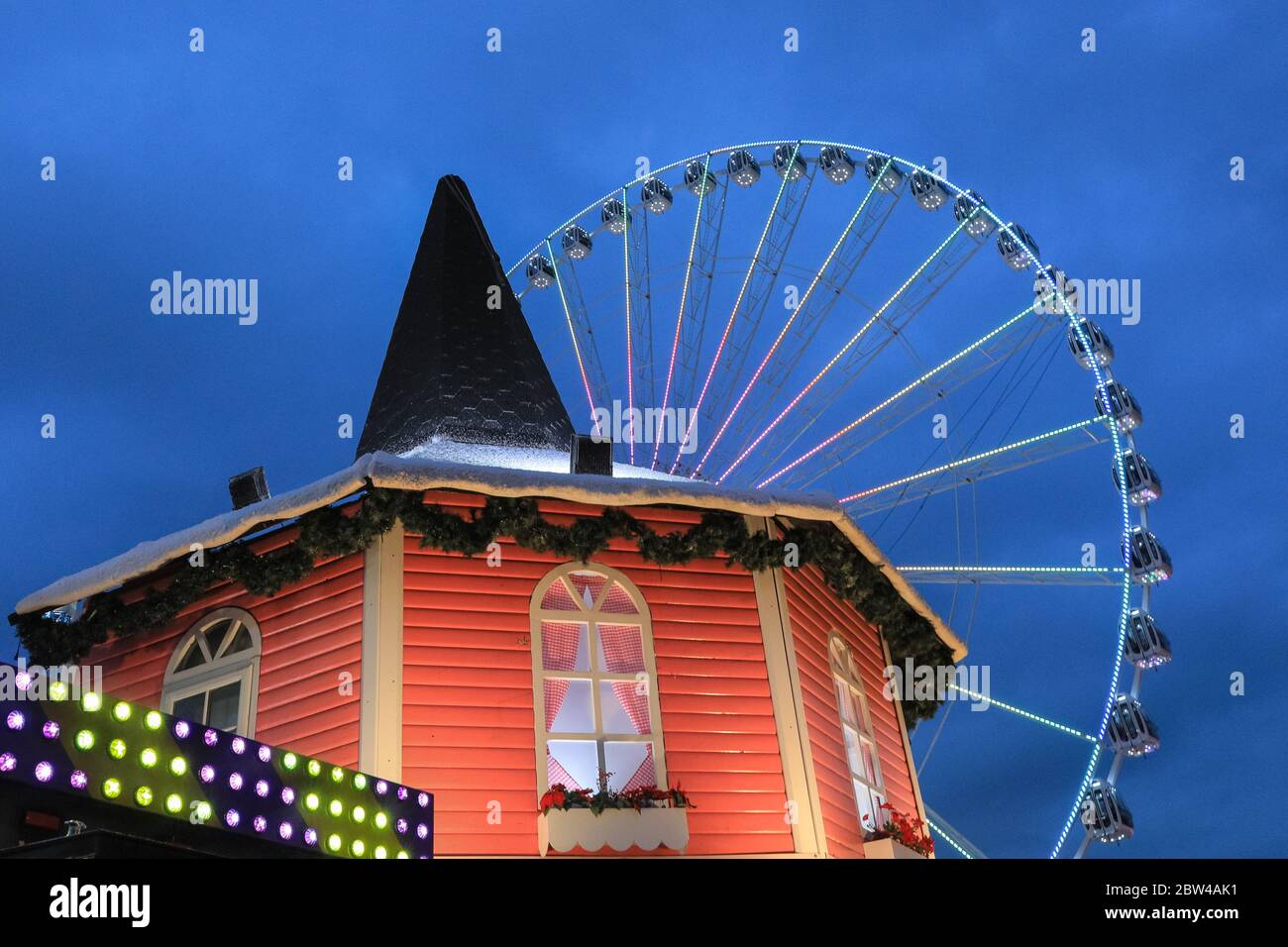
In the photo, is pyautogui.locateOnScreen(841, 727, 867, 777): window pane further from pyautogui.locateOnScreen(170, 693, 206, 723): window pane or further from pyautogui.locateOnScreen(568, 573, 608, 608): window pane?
pyautogui.locateOnScreen(170, 693, 206, 723): window pane

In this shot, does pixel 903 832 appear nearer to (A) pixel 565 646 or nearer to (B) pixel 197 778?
(A) pixel 565 646

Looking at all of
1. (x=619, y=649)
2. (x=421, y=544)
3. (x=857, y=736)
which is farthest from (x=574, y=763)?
(x=857, y=736)

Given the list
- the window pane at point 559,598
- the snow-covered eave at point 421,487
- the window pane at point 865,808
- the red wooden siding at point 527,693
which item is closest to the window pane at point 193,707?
the snow-covered eave at point 421,487

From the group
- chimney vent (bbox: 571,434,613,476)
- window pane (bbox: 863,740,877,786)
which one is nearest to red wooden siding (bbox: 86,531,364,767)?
chimney vent (bbox: 571,434,613,476)

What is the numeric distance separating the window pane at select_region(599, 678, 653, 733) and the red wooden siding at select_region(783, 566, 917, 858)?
137cm

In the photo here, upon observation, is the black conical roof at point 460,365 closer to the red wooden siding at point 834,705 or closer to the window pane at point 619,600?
the window pane at point 619,600

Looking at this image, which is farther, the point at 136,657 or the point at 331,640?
the point at 136,657

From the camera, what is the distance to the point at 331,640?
9719 mm

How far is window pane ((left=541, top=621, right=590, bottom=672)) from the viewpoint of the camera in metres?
9.88

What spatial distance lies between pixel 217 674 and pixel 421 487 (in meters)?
2.21
